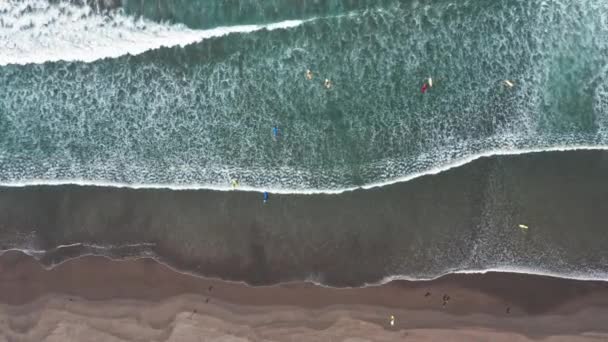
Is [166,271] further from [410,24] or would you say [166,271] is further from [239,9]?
[410,24]

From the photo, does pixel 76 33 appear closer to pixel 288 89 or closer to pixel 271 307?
pixel 288 89

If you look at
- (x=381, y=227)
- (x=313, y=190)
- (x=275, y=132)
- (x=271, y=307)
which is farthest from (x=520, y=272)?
(x=275, y=132)

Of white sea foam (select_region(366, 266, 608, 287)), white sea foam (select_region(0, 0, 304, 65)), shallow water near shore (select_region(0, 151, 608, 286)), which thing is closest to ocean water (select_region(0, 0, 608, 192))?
white sea foam (select_region(0, 0, 304, 65))

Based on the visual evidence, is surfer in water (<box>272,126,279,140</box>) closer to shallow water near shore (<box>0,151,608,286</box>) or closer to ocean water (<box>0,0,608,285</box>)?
ocean water (<box>0,0,608,285</box>)

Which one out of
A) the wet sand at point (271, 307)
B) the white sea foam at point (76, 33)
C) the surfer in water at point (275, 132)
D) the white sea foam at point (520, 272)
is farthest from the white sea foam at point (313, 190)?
the white sea foam at point (76, 33)

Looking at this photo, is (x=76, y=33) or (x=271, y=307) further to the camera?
(x=76, y=33)

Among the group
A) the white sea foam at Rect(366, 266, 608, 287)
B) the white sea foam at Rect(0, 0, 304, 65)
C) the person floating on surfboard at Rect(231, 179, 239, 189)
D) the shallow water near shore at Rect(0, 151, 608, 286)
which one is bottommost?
the white sea foam at Rect(366, 266, 608, 287)
